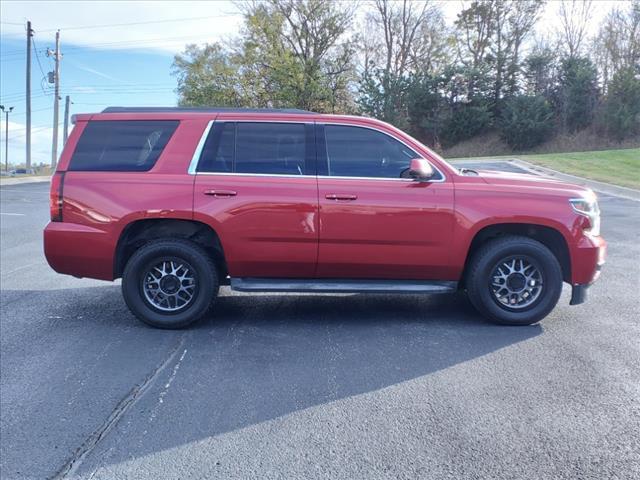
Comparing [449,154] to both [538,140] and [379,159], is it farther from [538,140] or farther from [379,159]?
[379,159]

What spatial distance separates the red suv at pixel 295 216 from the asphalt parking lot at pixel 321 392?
44 centimetres

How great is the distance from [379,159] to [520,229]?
1.50m

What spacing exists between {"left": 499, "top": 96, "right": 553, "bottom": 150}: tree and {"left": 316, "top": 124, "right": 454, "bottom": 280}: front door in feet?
128

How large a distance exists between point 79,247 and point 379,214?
2.77 metres

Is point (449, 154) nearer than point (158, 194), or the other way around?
point (158, 194)

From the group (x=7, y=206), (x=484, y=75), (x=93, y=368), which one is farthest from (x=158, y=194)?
(x=484, y=75)

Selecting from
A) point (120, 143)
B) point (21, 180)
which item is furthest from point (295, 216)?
point (21, 180)

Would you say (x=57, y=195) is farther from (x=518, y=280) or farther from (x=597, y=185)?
(x=597, y=185)

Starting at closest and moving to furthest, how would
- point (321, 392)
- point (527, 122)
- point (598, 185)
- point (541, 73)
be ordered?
1. point (321, 392)
2. point (598, 185)
3. point (527, 122)
4. point (541, 73)

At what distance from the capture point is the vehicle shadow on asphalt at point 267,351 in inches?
148

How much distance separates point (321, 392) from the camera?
164 inches

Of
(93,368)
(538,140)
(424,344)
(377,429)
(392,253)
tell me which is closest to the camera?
(377,429)

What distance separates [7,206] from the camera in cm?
1752

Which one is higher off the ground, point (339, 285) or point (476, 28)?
point (476, 28)
